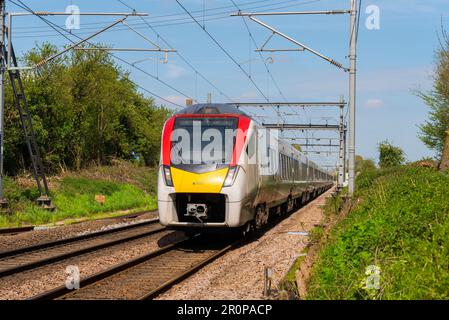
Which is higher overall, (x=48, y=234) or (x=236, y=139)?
(x=236, y=139)

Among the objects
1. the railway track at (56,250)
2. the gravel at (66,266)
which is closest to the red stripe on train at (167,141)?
the gravel at (66,266)

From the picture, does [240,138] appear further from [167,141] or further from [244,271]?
[244,271]

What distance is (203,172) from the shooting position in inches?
492

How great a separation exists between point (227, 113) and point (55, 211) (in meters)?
12.4

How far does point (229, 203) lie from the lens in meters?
12.3

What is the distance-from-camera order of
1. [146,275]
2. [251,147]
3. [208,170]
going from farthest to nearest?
[251,147]
[208,170]
[146,275]

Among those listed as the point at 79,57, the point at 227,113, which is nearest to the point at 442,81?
the point at 227,113

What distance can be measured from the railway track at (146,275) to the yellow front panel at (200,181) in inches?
55.8

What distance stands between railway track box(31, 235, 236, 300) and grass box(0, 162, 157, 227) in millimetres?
8910

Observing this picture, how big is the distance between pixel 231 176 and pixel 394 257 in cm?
568

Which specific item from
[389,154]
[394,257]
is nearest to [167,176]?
[394,257]

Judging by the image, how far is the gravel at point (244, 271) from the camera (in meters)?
8.49

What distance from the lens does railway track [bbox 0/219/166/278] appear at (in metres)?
11.0

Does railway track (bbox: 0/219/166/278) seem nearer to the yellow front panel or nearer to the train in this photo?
the train
